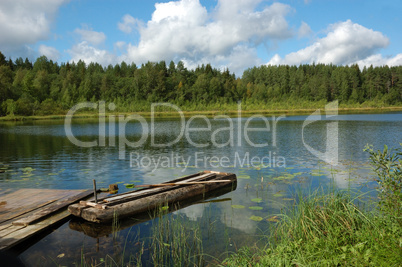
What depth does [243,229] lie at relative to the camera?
7891 mm

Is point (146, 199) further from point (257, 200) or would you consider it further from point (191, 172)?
point (191, 172)

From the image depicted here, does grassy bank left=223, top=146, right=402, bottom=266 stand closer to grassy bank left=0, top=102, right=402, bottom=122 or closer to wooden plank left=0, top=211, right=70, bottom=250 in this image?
wooden plank left=0, top=211, right=70, bottom=250

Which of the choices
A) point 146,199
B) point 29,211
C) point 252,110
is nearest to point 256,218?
point 146,199

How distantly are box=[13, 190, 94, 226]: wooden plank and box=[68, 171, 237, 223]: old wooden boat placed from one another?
0.58 m

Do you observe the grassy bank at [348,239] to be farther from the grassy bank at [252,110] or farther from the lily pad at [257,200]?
the grassy bank at [252,110]

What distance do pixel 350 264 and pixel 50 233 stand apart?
7229 mm

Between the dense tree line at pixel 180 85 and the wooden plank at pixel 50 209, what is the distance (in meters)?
82.7

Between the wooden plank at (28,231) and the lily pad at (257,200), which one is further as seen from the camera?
the lily pad at (257,200)

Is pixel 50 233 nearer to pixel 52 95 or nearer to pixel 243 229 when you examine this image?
pixel 243 229

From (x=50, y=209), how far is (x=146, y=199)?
9.30 feet

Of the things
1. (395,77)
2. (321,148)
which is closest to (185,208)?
(321,148)

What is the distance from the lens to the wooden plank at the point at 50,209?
746 centimetres

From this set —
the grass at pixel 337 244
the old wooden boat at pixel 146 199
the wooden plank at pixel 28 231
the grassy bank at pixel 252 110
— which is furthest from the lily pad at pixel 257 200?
the grassy bank at pixel 252 110

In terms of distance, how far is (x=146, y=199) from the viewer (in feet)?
29.7
